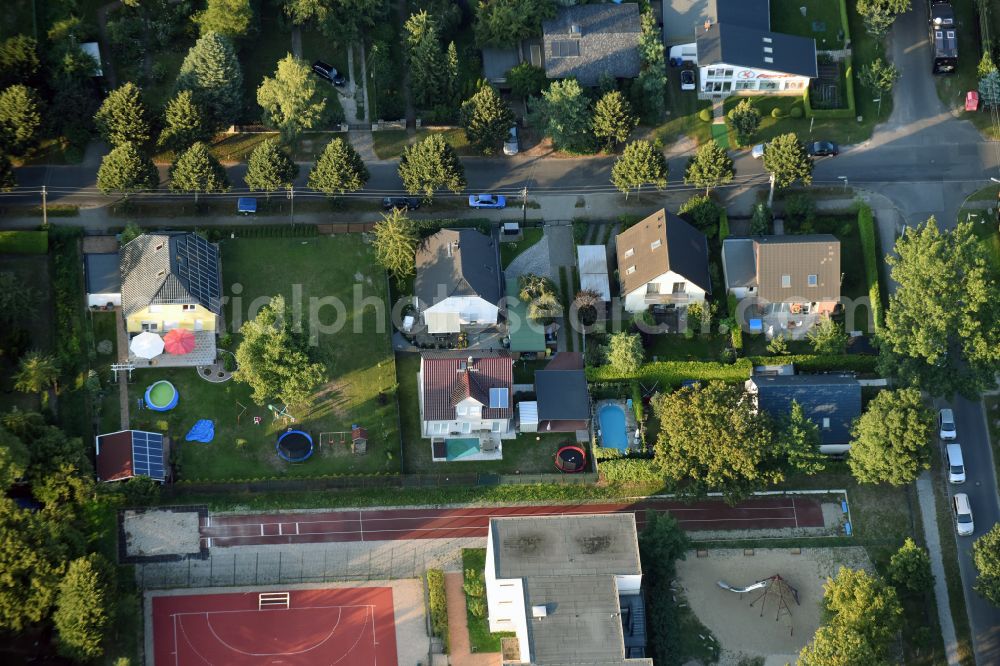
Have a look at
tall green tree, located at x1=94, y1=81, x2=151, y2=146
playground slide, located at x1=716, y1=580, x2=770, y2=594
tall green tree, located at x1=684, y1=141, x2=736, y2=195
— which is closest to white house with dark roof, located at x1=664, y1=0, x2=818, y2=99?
tall green tree, located at x1=684, y1=141, x2=736, y2=195

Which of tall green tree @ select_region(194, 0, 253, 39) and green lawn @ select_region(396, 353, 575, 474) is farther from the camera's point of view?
tall green tree @ select_region(194, 0, 253, 39)

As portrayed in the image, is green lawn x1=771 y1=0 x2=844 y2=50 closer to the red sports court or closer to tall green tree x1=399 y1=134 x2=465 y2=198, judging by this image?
tall green tree x1=399 y1=134 x2=465 y2=198

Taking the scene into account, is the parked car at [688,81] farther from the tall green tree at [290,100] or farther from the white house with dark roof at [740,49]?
the tall green tree at [290,100]

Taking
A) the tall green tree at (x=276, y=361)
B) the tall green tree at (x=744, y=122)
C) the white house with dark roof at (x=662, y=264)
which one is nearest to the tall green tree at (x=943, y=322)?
the white house with dark roof at (x=662, y=264)

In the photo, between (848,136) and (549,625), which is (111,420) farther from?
(848,136)

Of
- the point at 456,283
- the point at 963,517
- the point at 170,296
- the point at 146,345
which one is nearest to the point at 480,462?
the point at 456,283

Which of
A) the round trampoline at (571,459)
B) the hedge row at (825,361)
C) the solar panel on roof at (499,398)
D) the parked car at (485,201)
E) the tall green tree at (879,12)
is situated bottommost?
the round trampoline at (571,459)
